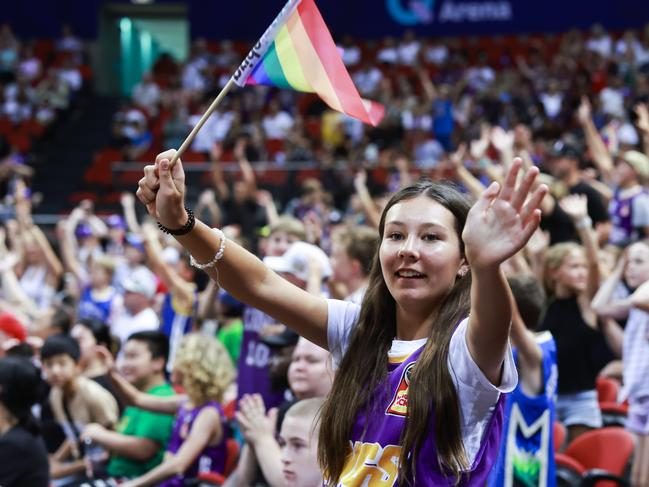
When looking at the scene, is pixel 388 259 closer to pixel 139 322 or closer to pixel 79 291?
pixel 139 322


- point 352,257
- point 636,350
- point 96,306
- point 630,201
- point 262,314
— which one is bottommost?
point 636,350

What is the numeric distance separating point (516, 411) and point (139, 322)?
364cm

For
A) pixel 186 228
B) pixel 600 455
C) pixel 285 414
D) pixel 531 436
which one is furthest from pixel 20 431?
pixel 600 455

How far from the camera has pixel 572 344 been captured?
5023mm

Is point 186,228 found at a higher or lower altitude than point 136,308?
lower

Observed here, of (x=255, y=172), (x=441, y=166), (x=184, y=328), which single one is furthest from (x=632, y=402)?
(x=255, y=172)

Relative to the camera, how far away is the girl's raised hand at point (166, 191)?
2.21 meters

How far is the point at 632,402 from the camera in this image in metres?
4.81

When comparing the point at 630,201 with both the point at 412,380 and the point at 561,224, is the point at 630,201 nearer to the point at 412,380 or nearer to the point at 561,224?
the point at 561,224

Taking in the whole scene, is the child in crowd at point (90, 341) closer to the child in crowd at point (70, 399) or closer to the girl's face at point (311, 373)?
the child in crowd at point (70, 399)

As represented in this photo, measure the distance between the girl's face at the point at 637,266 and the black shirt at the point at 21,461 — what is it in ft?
9.71

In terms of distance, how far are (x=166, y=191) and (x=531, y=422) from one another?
195 centimetres

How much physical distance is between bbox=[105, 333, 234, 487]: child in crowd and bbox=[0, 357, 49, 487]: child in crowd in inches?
19.3

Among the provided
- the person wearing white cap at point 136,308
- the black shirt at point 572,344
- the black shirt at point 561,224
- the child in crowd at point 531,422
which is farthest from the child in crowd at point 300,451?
the black shirt at point 561,224
